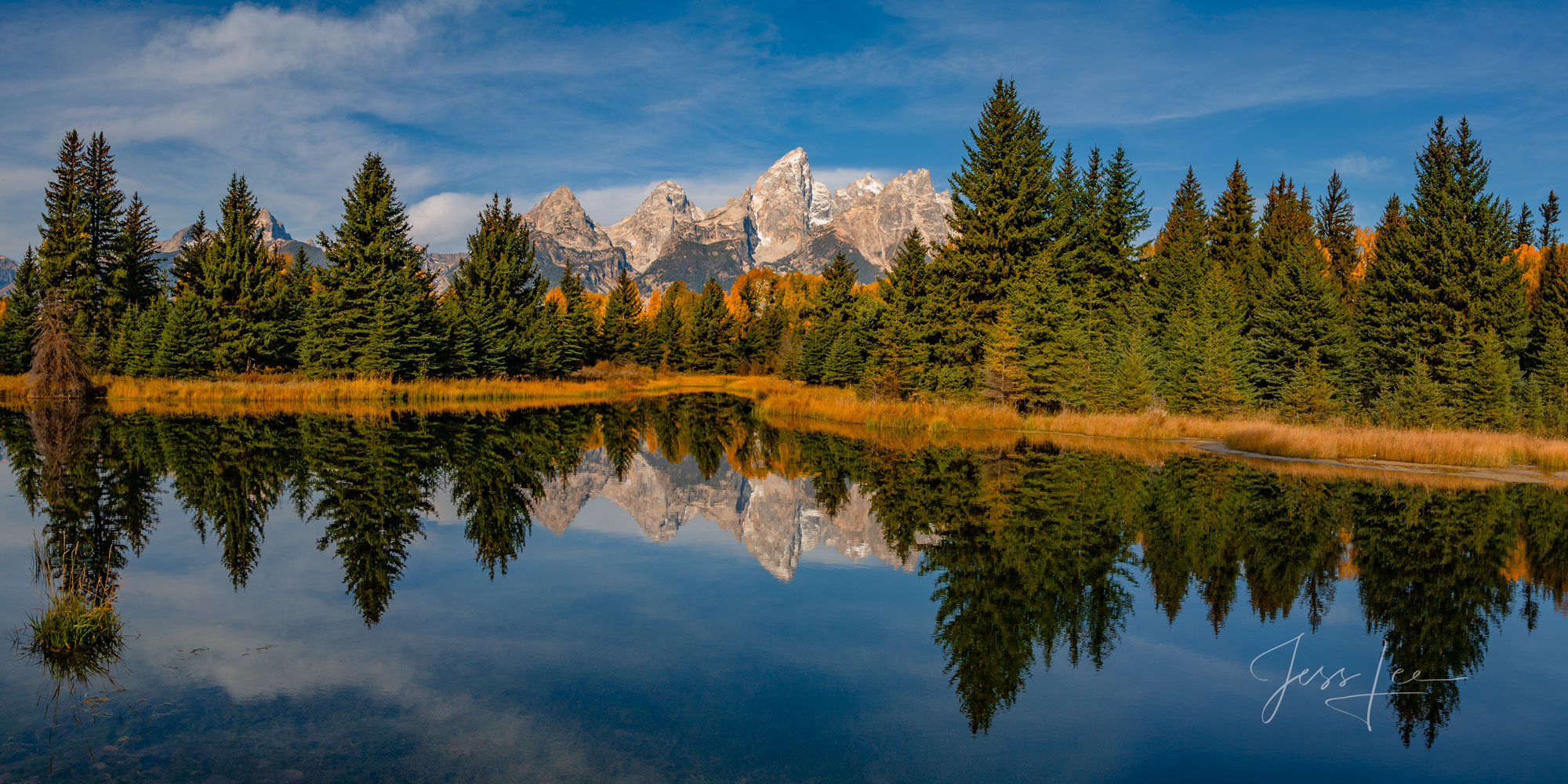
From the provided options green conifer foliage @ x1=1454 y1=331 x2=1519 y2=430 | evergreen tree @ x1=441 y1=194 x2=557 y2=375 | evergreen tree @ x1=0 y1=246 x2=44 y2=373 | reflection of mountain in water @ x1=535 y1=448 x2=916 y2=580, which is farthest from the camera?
evergreen tree @ x1=441 y1=194 x2=557 y2=375

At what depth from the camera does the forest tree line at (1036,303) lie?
109 ft

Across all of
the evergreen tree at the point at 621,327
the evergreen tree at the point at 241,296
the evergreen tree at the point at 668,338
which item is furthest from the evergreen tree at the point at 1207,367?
the evergreen tree at the point at 668,338

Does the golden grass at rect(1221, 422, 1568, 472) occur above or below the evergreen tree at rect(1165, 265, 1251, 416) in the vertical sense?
below

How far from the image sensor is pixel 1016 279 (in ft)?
111

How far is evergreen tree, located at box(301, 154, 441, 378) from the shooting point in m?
43.1

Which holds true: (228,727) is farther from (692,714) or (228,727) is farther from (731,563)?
(731,563)

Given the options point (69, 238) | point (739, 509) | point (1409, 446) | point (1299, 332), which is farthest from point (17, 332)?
point (1299, 332)

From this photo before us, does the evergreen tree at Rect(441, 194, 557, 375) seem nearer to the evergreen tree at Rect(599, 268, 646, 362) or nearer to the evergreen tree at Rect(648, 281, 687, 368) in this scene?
the evergreen tree at Rect(599, 268, 646, 362)

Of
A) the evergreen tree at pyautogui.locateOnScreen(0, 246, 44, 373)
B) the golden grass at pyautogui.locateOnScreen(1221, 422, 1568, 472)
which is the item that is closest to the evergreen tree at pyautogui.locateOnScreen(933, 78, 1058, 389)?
the golden grass at pyautogui.locateOnScreen(1221, 422, 1568, 472)

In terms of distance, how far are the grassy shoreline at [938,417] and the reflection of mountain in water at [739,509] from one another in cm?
1254

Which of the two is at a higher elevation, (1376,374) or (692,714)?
(1376,374)

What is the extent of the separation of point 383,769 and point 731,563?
6.64 m

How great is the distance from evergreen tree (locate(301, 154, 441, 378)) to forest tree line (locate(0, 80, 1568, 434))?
0.14 meters

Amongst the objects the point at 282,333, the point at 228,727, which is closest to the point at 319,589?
the point at 228,727
